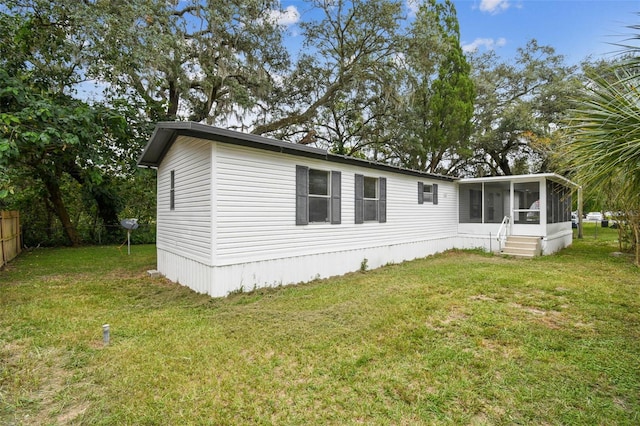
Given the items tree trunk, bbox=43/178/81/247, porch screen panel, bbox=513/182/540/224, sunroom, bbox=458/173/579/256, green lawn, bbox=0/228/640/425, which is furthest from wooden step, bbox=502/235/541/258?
tree trunk, bbox=43/178/81/247

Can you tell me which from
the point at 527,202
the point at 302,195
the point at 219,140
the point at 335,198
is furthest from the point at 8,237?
the point at 527,202

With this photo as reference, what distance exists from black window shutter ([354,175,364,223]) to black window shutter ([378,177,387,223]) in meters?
0.84

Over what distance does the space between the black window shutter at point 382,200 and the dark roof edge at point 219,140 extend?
0.39 metres

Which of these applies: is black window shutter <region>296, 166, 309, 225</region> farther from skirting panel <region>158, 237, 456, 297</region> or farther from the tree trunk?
the tree trunk

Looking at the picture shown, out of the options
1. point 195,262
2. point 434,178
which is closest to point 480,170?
point 434,178

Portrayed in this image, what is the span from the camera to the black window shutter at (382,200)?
862 cm

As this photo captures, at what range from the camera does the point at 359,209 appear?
791 centimetres

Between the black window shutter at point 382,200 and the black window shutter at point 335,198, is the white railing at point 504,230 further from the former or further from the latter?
the black window shutter at point 335,198

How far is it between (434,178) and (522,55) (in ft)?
39.0

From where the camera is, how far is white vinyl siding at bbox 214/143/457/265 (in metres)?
5.43

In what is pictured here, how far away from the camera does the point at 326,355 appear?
10.9 feet

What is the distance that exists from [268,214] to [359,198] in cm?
279

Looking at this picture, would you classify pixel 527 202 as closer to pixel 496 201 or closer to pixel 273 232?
pixel 496 201

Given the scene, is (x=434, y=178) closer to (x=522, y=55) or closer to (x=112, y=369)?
(x=112, y=369)
